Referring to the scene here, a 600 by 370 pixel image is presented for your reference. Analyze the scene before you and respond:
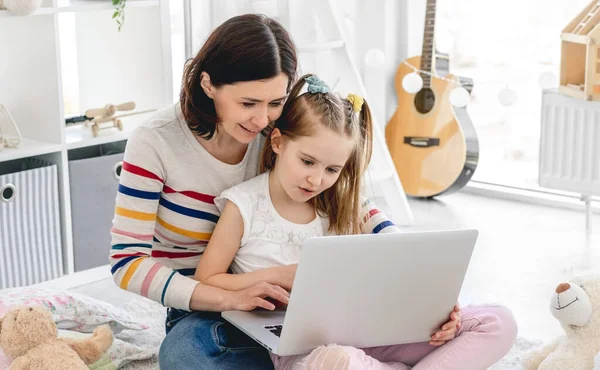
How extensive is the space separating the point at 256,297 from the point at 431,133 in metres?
1.90

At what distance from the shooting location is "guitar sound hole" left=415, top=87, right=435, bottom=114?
133 inches

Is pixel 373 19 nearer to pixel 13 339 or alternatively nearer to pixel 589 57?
pixel 589 57

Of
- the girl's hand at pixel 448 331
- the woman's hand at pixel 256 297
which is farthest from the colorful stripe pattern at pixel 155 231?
the girl's hand at pixel 448 331

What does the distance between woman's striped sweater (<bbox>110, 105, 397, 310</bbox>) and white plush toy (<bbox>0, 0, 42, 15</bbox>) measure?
747mm

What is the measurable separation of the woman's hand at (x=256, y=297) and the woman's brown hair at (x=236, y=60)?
1.12ft

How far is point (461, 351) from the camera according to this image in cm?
161

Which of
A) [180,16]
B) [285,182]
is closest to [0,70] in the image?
[180,16]

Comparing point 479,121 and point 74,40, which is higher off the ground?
point 74,40

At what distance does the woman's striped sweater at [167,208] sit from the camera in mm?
1700

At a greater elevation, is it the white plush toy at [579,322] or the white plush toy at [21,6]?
the white plush toy at [21,6]

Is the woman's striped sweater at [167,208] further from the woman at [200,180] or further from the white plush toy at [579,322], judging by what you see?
the white plush toy at [579,322]

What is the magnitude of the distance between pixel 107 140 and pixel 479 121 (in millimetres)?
1580

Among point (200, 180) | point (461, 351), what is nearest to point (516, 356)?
point (461, 351)

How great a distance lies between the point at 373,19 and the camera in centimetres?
344
